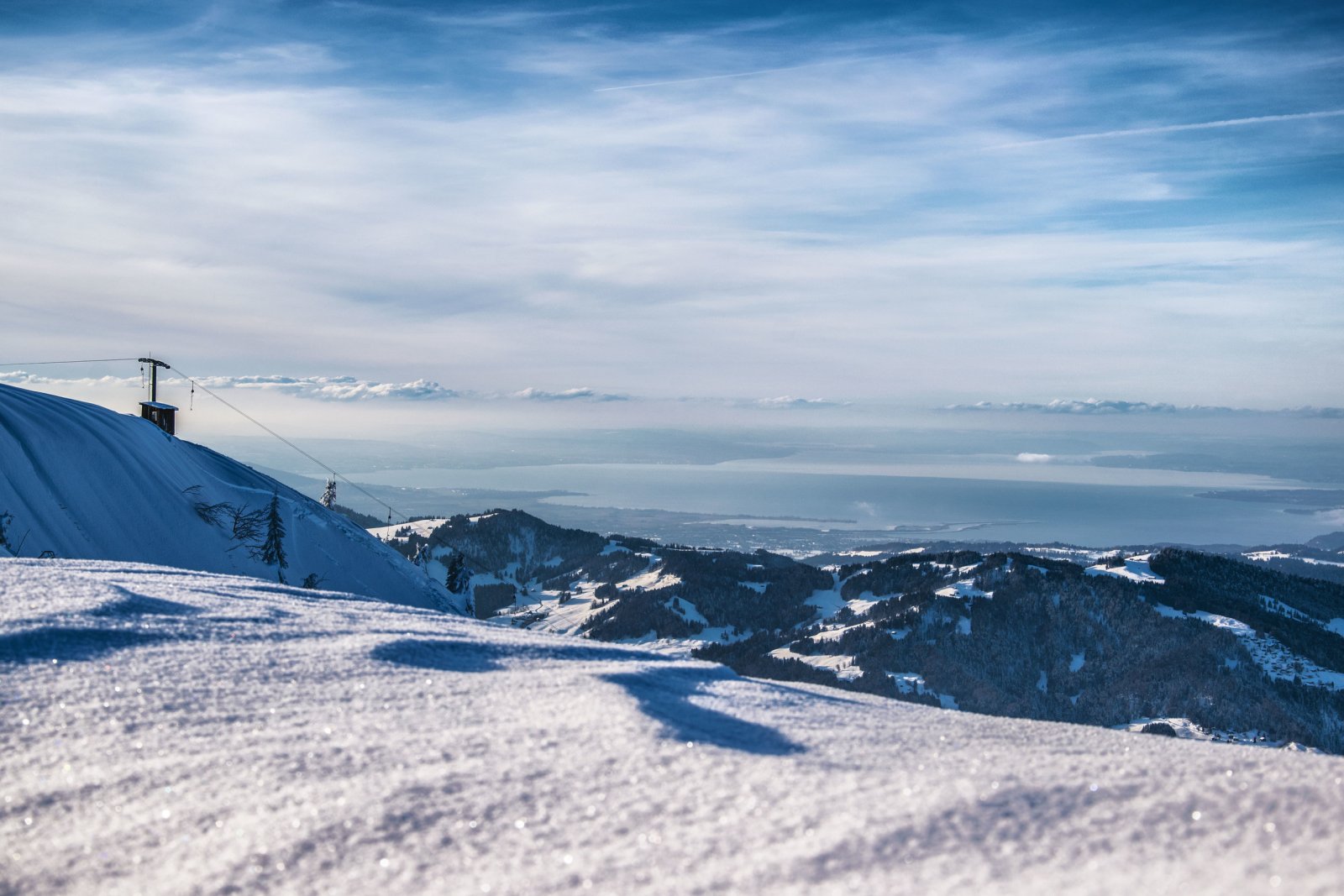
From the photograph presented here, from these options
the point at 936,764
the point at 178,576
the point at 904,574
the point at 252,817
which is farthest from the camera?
the point at 904,574

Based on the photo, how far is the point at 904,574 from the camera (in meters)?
164

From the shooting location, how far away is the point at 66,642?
679 centimetres

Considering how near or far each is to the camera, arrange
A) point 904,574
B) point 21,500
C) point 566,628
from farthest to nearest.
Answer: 1. point 904,574
2. point 566,628
3. point 21,500

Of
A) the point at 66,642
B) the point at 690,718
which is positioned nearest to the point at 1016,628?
the point at 690,718

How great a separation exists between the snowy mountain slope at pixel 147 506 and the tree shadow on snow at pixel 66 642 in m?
15.2

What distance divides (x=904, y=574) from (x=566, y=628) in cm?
6472

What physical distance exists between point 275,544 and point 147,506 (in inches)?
143

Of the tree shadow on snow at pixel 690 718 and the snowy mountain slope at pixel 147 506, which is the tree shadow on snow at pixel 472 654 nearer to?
the tree shadow on snow at pixel 690 718

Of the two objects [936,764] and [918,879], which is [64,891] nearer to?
[918,879]

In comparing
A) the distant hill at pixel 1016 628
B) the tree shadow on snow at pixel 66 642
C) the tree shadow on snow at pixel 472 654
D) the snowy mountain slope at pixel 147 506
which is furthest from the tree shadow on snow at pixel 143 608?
the distant hill at pixel 1016 628

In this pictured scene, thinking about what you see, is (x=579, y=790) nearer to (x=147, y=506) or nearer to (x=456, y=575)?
(x=147, y=506)

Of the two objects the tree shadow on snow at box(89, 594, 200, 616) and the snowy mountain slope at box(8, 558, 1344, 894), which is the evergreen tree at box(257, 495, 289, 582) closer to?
the tree shadow on snow at box(89, 594, 200, 616)

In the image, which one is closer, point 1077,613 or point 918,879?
point 918,879

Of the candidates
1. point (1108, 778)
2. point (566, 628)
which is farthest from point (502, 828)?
point (566, 628)
